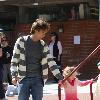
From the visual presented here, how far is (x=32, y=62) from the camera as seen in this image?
7.25 m

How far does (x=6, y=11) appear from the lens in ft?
66.4

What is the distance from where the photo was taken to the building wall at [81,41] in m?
18.6

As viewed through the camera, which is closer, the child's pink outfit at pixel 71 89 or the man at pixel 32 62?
the man at pixel 32 62

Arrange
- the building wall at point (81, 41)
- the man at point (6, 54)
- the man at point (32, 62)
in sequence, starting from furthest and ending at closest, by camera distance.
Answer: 1. the building wall at point (81, 41)
2. the man at point (6, 54)
3. the man at point (32, 62)

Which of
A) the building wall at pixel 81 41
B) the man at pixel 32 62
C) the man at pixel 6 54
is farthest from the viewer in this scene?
the building wall at pixel 81 41

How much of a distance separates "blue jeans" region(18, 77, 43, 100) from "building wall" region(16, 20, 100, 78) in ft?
36.7

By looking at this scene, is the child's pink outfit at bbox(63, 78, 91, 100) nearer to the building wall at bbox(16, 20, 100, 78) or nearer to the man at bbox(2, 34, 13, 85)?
the man at bbox(2, 34, 13, 85)

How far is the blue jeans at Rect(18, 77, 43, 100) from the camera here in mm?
7258

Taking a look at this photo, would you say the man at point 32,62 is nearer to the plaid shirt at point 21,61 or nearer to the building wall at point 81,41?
the plaid shirt at point 21,61

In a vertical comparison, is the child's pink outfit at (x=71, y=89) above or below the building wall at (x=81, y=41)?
below

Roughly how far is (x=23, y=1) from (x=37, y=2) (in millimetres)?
606

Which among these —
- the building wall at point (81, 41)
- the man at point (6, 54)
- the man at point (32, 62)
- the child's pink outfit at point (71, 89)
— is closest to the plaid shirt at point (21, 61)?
the man at point (32, 62)

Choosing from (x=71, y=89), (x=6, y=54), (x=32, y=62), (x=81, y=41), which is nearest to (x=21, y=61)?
(x=32, y=62)

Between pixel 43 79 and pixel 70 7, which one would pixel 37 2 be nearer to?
pixel 70 7
